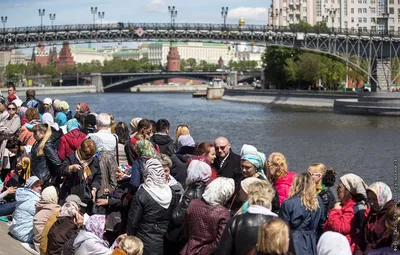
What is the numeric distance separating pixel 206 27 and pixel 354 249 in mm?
69040

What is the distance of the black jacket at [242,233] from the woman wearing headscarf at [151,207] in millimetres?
1611

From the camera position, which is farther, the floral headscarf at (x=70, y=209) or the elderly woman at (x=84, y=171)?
the elderly woman at (x=84, y=171)

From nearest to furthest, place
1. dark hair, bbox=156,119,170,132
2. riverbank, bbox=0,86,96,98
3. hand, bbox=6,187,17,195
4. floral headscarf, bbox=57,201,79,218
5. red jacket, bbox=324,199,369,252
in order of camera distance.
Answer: red jacket, bbox=324,199,369,252 → floral headscarf, bbox=57,201,79,218 → dark hair, bbox=156,119,170,132 → hand, bbox=6,187,17,195 → riverbank, bbox=0,86,96,98

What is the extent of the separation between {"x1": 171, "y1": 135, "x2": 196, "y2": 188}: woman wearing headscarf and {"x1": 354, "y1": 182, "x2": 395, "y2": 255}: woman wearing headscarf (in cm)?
306

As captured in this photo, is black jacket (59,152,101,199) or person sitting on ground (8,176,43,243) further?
person sitting on ground (8,176,43,243)

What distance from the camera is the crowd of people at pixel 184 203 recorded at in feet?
20.1

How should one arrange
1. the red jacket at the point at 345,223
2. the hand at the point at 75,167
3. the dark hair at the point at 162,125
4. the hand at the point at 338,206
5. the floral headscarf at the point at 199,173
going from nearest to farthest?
the red jacket at the point at 345,223 → the hand at the point at 338,206 → the floral headscarf at the point at 199,173 → the hand at the point at 75,167 → the dark hair at the point at 162,125

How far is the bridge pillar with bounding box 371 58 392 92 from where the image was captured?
66875 millimetres

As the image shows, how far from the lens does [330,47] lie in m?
70.4

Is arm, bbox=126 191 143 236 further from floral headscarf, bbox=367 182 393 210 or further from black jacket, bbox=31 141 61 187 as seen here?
black jacket, bbox=31 141 61 187

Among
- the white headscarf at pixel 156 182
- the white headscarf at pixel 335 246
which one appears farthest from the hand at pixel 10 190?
the white headscarf at pixel 335 246

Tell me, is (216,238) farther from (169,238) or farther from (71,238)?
(71,238)

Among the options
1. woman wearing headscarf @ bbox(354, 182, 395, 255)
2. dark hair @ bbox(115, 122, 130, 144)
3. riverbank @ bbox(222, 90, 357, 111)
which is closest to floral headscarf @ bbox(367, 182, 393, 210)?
woman wearing headscarf @ bbox(354, 182, 395, 255)

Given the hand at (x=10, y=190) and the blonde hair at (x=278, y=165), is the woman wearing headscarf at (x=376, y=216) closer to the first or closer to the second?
the blonde hair at (x=278, y=165)
